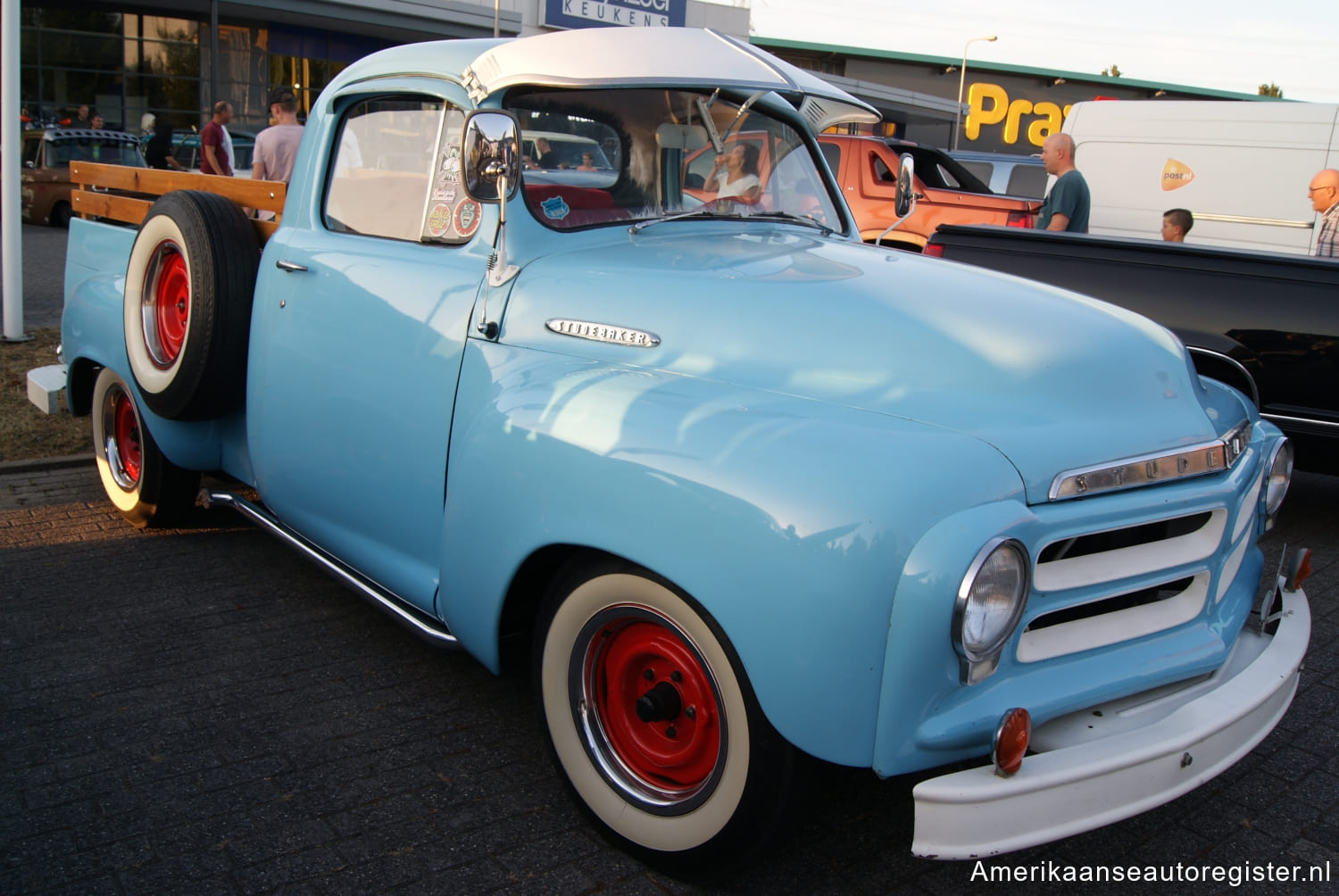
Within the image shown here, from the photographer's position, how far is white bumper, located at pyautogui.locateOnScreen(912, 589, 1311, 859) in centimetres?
191

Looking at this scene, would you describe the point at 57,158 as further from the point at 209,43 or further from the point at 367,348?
the point at 367,348

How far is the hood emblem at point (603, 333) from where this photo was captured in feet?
8.36

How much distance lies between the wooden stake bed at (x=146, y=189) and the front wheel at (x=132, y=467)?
28.7 inches

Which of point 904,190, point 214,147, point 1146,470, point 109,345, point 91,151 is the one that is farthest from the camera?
point 91,151

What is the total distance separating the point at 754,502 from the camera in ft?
6.72

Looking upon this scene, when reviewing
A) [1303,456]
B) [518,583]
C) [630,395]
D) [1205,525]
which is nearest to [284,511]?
[518,583]

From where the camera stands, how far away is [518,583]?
264cm

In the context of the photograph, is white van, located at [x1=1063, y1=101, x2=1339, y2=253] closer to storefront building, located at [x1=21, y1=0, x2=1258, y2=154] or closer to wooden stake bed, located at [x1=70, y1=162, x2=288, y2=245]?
wooden stake bed, located at [x1=70, y1=162, x2=288, y2=245]

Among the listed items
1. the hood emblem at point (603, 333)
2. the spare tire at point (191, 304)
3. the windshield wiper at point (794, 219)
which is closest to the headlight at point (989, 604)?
the hood emblem at point (603, 333)

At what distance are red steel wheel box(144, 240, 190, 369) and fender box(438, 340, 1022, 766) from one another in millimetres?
2038

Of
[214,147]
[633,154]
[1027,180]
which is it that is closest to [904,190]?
[633,154]

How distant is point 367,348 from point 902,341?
1641 mm

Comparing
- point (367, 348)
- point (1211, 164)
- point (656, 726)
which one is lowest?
point (656, 726)

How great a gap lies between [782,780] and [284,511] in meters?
2.21
